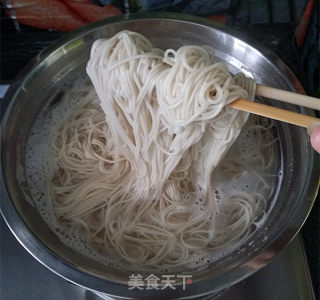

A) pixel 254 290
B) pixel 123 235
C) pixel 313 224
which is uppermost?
pixel 313 224

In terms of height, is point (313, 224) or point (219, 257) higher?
point (313, 224)

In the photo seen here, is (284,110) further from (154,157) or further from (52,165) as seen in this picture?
(52,165)

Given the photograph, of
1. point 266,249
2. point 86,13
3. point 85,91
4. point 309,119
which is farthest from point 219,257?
point 86,13

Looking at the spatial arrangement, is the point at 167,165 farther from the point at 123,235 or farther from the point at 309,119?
the point at 309,119

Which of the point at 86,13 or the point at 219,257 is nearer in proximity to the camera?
the point at 219,257

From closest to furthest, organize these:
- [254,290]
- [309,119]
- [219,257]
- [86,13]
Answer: [309,119] < [219,257] < [254,290] < [86,13]

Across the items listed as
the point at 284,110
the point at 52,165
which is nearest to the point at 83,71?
the point at 52,165

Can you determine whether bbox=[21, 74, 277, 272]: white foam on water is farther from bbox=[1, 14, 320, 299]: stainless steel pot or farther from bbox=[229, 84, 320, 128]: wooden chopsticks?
bbox=[229, 84, 320, 128]: wooden chopsticks

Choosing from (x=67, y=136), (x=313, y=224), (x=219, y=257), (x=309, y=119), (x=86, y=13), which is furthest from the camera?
(x=86, y=13)
